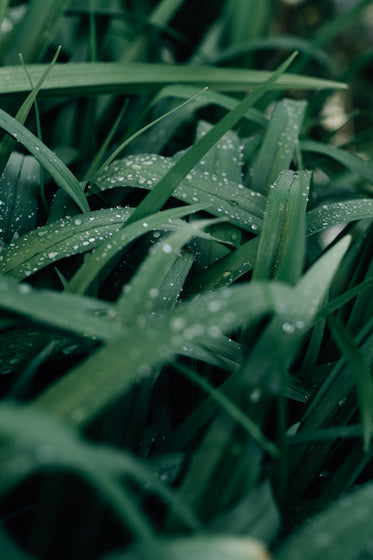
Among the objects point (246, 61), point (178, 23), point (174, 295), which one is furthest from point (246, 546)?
point (178, 23)

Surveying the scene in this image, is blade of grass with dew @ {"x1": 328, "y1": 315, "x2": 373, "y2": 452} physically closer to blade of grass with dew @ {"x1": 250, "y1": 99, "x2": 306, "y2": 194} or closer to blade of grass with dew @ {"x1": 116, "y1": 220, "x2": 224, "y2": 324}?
blade of grass with dew @ {"x1": 116, "y1": 220, "x2": 224, "y2": 324}

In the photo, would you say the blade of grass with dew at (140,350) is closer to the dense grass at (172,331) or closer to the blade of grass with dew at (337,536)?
the dense grass at (172,331)

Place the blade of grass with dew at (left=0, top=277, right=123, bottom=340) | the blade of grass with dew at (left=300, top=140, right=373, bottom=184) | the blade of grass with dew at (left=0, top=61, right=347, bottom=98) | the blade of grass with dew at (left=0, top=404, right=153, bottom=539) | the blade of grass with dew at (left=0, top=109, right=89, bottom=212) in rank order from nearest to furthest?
the blade of grass with dew at (left=0, top=404, right=153, bottom=539) < the blade of grass with dew at (left=0, top=277, right=123, bottom=340) < the blade of grass with dew at (left=0, top=109, right=89, bottom=212) < the blade of grass with dew at (left=0, top=61, right=347, bottom=98) < the blade of grass with dew at (left=300, top=140, right=373, bottom=184)

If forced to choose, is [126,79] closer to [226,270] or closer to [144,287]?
[226,270]

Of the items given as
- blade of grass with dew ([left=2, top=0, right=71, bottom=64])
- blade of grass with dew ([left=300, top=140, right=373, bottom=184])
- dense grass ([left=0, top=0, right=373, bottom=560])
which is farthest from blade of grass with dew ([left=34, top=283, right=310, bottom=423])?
blade of grass with dew ([left=2, top=0, right=71, bottom=64])

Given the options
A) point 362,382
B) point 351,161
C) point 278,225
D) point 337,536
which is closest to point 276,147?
point 351,161

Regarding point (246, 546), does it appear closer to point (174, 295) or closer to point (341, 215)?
point (174, 295)
